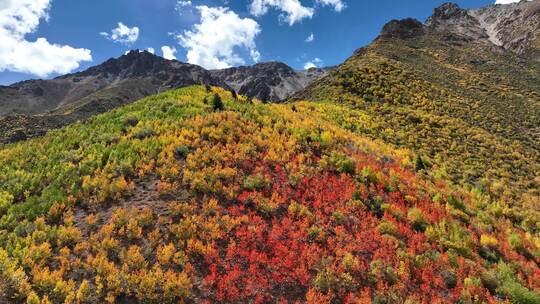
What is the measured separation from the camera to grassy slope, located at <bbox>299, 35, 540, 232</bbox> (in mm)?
27766

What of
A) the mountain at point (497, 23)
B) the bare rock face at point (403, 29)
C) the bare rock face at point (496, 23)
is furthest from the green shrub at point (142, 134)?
the mountain at point (497, 23)

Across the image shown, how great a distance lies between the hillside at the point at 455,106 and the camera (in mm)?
27797

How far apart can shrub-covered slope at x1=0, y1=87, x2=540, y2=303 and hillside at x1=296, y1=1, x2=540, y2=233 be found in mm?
6712

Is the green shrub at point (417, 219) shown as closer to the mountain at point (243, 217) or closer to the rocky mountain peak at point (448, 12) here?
the mountain at point (243, 217)

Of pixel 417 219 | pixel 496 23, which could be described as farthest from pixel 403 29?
pixel 496 23

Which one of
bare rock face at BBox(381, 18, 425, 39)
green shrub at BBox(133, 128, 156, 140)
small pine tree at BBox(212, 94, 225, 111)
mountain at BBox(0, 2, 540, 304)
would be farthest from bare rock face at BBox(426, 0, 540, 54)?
green shrub at BBox(133, 128, 156, 140)

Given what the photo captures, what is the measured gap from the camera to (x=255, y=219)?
13.9 meters

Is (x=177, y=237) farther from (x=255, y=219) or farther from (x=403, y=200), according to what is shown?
(x=403, y=200)

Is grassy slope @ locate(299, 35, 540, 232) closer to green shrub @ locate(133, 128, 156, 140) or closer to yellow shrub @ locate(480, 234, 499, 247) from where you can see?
yellow shrub @ locate(480, 234, 499, 247)

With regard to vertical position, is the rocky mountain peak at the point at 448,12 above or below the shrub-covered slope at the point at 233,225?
above

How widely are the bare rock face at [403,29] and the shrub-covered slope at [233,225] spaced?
71613 mm

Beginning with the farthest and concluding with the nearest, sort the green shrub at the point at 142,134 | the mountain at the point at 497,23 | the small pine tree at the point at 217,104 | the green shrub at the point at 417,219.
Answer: the mountain at the point at 497,23, the small pine tree at the point at 217,104, the green shrub at the point at 142,134, the green shrub at the point at 417,219

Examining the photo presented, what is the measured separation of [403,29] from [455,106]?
47.2 metres

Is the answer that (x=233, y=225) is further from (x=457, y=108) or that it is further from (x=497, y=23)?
(x=497, y=23)
